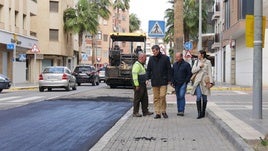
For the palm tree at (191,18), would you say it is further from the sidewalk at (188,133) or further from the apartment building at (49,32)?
the sidewalk at (188,133)

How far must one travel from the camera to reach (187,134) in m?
11.5

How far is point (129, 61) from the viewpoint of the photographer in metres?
33.2

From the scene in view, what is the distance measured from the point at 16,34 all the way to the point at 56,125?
31995mm

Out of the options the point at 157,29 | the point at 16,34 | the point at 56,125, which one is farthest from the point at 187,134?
the point at 16,34

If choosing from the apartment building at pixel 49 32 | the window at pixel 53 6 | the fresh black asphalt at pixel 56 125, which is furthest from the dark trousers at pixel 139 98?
the window at pixel 53 6

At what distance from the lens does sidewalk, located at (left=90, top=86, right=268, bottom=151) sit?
373 inches

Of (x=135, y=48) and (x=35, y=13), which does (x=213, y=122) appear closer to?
(x=135, y=48)

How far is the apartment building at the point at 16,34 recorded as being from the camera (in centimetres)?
4294

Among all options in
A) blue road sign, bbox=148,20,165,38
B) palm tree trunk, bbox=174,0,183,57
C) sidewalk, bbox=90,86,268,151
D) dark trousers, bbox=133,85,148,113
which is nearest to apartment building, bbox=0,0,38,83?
palm tree trunk, bbox=174,0,183,57

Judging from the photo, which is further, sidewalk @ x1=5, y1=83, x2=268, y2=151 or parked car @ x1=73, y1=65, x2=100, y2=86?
parked car @ x1=73, y1=65, x2=100, y2=86

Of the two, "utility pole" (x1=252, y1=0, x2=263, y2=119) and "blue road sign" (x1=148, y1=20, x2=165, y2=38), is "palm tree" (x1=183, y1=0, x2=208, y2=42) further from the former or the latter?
"utility pole" (x1=252, y1=0, x2=263, y2=119)

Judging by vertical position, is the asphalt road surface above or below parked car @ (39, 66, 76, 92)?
below

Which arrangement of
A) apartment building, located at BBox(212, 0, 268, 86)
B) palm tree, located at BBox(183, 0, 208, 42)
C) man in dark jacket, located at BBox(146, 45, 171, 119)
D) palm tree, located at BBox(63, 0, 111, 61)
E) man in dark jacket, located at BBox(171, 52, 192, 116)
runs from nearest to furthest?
man in dark jacket, located at BBox(146, 45, 171, 119) < man in dark jacket, located at BBox(171, 52, 192, 116) < apartment building, located at BBox(212, 0, 268, 86) < palm tree, located at BBox(183, 0, 208, 42) < palm tree, located at BBox(63, 0, 111, 61)

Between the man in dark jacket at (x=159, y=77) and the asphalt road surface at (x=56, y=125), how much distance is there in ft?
4.13
